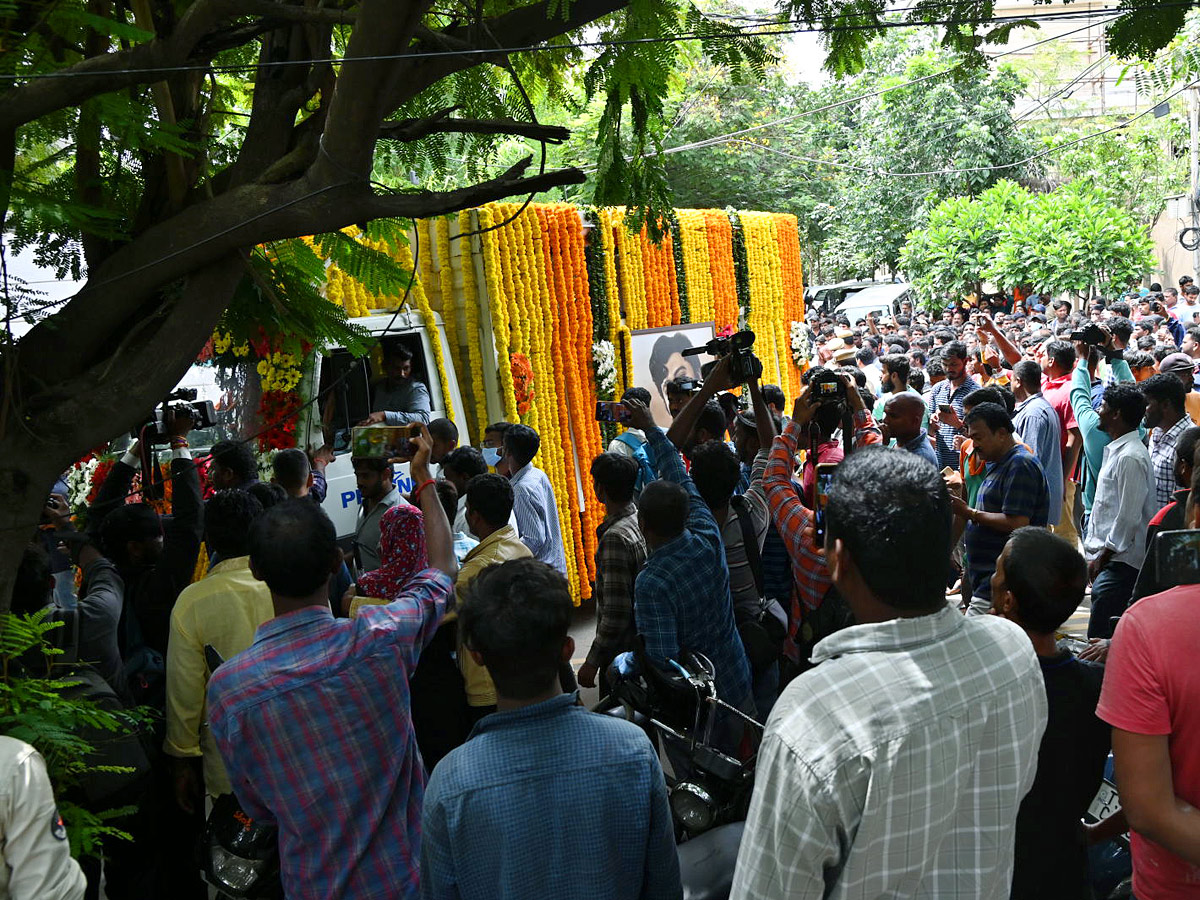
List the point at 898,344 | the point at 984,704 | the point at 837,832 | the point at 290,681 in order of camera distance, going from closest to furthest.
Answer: the point at 837,832, the point at 984,704, the point at 290,681, the point at 898,344

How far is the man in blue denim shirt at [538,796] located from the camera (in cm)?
221

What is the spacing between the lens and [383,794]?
2.82 meters

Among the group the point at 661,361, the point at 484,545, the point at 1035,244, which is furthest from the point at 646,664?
the point at 1035,244

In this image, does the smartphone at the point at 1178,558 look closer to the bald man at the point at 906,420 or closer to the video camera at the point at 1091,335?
the bald man at the point at 906,420


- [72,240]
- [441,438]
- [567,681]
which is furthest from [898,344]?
[72,240]

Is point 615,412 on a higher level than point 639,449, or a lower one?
higher

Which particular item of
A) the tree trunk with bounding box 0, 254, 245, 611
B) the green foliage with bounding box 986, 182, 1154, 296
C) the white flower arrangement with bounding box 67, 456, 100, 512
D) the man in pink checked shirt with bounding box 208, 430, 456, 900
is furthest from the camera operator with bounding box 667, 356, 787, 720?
the green foliage with bounding box 986, 182, 1154, 296

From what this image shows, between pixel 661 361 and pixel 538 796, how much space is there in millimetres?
9017

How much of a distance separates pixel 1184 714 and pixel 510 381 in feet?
23.2

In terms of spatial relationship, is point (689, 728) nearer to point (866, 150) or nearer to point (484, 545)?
point (484, 545)

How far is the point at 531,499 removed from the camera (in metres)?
6.23

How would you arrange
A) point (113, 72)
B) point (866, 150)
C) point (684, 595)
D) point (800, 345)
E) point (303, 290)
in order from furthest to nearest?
point (866, 150) < point (800, 345) < point (684, 595) < point (303, 290) < point (113, 72)

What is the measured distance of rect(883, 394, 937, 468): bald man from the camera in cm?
617

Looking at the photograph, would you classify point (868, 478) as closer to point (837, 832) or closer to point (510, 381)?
point (837, 832)
